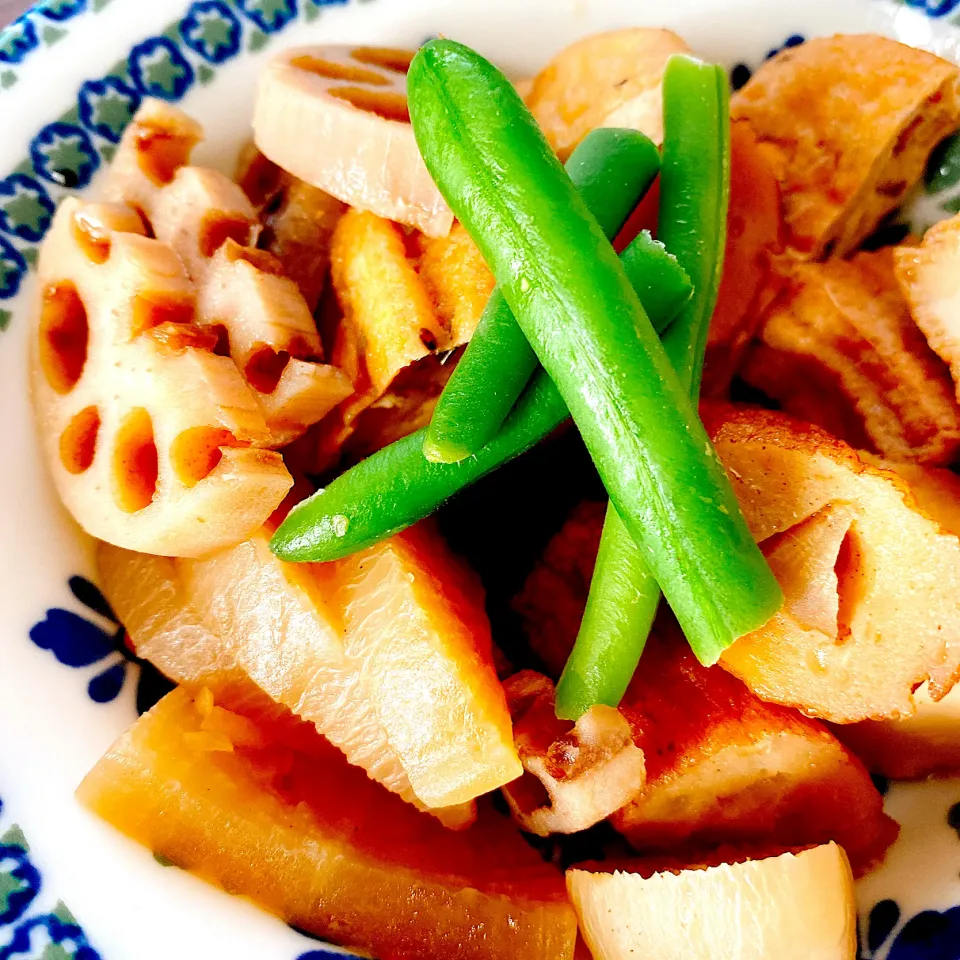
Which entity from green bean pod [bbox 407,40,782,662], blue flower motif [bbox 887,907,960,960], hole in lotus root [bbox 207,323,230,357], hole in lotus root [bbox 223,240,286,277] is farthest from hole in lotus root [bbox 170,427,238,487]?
blue flower motif [bbox 887,907,960,960]

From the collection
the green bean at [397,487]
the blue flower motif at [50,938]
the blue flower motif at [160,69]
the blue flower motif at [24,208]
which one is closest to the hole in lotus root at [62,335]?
the blue flower motif at [24,208]

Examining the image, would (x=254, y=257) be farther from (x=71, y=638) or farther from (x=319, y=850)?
(x=319, y=850)

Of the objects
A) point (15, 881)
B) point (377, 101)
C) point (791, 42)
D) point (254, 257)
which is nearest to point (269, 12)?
point (377, 101)

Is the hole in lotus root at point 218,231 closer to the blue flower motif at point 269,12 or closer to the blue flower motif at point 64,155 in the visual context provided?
the blue flower motif at point 64,155

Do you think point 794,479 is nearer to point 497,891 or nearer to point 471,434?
point 471,434

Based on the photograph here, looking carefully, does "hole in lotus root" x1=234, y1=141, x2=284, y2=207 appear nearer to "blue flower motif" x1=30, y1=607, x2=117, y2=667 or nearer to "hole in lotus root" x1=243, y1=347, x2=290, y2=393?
"hole in lotus root" x1=243, y1=347, x2=290, y2=393

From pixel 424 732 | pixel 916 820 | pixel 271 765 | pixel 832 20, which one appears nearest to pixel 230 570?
pixel 271 765
